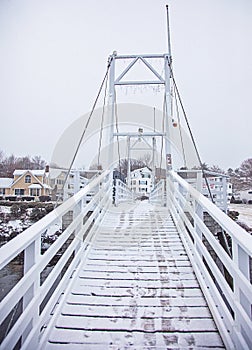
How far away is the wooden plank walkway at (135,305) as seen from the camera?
1585mm

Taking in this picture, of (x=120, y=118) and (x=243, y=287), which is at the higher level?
(x=120, y=118)

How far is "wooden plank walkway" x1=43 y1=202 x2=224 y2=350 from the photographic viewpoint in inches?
62.4

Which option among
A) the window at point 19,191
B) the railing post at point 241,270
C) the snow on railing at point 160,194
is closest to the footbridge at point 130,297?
the railing post at point 241,270

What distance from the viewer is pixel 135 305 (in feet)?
6.45

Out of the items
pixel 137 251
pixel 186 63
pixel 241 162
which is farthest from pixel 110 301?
pixel 186 63

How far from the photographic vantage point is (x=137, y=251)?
123 inches

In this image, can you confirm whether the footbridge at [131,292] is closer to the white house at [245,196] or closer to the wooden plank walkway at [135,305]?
the wooden plank walkway at [135,305]

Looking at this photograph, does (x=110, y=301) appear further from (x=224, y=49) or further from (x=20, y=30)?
(x=224, y=49)

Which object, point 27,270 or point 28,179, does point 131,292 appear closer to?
point 27,270

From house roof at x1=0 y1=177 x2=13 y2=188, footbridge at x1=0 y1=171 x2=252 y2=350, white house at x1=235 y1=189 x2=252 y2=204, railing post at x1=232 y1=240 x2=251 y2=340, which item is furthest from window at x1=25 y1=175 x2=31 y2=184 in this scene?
railing post at x1=232 y1=240 x2=251 y2=340

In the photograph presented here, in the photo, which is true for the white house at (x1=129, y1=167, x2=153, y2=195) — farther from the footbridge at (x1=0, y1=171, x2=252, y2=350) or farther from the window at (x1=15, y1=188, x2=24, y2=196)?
the footbridge at (x1=0, y1=171, x2=252, y2=350)

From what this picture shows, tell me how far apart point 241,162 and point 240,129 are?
127 centimetres

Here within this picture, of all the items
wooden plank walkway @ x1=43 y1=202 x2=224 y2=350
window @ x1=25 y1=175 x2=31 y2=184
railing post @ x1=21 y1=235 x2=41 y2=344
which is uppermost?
window @ x1=25 y1=175 x2=31 y2=184

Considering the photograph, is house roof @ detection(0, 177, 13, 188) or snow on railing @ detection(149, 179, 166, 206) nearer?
snow on railing @ detection(149, 179, 166, 206)
